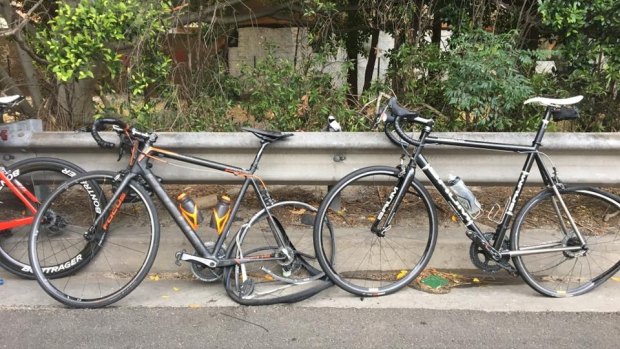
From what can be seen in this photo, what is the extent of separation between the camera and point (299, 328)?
3258 millimetres

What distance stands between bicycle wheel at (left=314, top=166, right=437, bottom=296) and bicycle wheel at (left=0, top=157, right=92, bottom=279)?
189cm

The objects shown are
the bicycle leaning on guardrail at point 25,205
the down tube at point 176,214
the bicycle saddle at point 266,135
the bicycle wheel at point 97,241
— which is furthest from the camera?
the bicycle leaning on guardrail at point 25,205

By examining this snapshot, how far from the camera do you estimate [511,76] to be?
4281 millimetres

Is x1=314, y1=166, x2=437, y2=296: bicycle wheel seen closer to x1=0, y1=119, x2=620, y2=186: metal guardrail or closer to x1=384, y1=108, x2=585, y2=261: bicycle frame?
x1=384, y1=108, x2=585, y2=261: bicycle frame

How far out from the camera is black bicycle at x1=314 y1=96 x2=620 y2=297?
144 inches

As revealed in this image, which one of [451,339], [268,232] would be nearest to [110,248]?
[268,232]

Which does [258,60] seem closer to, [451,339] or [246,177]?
[246,177]

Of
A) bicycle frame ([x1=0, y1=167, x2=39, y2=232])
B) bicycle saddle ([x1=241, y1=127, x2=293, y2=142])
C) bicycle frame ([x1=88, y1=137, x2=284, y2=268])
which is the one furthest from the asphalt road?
bicycle saddle ([x1=241, y1=127, x2=293, y2=142])

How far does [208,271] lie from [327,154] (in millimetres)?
1232

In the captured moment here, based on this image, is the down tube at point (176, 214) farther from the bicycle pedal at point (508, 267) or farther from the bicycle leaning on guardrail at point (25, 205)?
the bicycle pedal at point (508, 267)

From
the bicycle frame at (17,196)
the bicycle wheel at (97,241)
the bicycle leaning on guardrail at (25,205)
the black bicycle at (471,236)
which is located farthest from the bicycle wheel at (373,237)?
the bicycle frame at (17,196)

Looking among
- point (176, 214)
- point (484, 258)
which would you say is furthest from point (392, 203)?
point (176, 214)

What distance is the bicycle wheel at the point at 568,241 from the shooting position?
144 inches

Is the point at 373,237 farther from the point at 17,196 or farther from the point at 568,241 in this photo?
the point at 17,196
